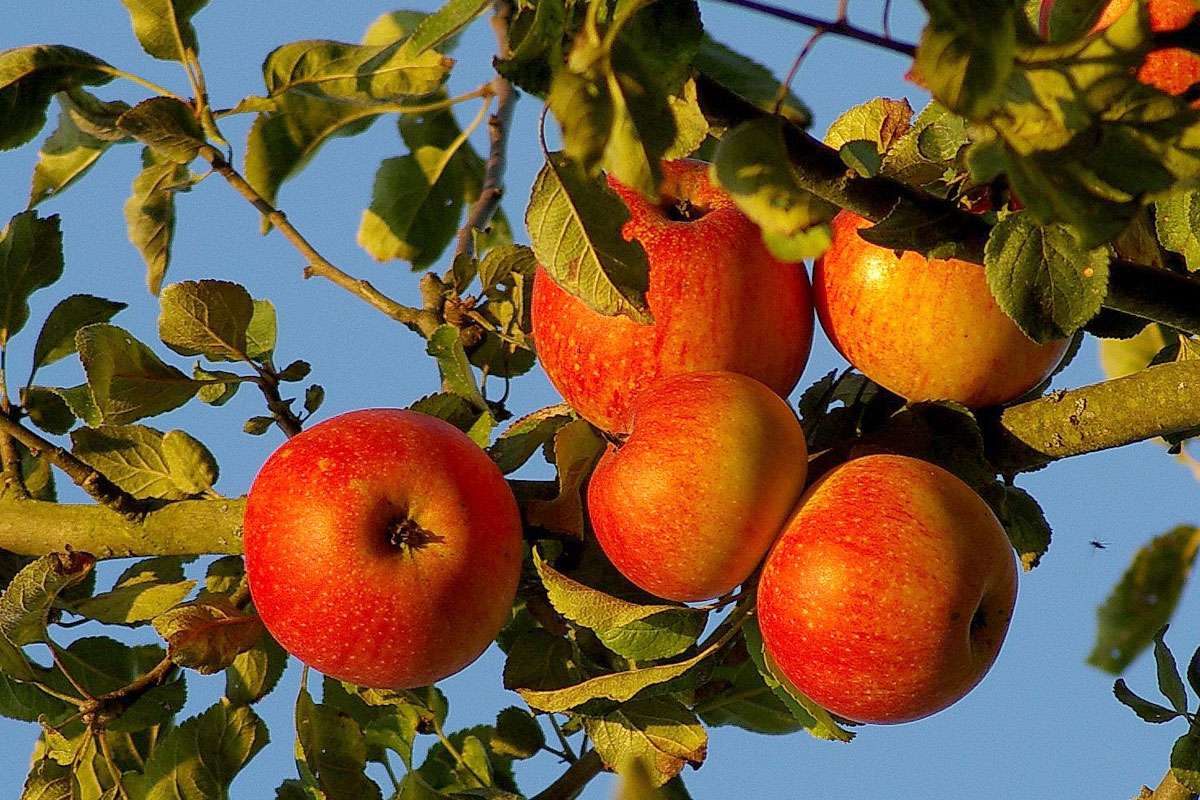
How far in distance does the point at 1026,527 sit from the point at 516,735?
71cm

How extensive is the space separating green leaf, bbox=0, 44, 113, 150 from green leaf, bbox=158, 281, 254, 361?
0.88 ft

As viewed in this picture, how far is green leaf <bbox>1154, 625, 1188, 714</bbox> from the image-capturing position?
1457mm

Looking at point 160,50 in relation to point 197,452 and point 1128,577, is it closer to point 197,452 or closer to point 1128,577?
point 197,452

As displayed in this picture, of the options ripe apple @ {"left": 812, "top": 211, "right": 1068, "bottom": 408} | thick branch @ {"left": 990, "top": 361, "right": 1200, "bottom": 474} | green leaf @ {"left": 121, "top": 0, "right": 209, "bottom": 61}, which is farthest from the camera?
green leaf @ {"left": 121, "top": 0, "right": 209, "bottom": 61}

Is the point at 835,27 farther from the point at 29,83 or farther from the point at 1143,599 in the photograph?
the point at 29,83

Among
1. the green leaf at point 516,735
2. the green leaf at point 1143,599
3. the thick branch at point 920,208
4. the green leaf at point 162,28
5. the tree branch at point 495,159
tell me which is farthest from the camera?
the tree branch at point 495,159

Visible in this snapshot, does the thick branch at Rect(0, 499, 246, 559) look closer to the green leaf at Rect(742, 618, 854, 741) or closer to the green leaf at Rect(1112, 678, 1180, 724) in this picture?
the green leaf at Rect(742, 618, 854, 741)

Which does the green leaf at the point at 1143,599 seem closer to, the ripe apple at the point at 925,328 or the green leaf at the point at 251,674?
the ripe apple at the point at 925,328

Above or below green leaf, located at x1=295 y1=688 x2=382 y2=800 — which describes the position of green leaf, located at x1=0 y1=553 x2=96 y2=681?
above

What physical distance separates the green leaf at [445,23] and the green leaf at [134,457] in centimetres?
81

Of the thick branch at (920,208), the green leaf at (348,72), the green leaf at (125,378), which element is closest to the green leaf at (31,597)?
the green leaf at (125,378)

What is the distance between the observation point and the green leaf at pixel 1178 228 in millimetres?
1113

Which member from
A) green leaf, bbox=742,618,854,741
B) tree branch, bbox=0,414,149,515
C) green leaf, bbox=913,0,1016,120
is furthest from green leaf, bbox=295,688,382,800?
green leaf, bbox=913,0,1016,120

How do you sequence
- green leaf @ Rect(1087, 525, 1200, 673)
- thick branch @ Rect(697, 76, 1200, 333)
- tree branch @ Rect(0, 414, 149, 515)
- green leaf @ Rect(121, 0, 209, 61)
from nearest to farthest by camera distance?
1. green leaf @ Rect(1087, 525, 1200, 673)
2. thick branch @ Rect(697, 76, 1200, 333)
3. tree branch @ Rect(0, 414, 149, 515)
4. green leaf @ Rect(121, 0, 209, 61)
